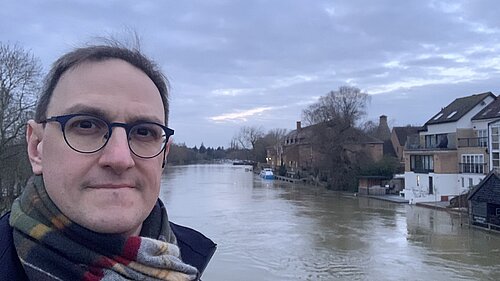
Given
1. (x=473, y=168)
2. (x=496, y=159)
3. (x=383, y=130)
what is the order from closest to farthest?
(x=496, y=159)
(x=473, y=168)
(x=383, y=130)

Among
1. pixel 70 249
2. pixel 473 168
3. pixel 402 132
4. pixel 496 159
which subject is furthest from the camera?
pixel 402 132

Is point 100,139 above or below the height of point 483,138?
below

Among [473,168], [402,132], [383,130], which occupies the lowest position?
[473,168]

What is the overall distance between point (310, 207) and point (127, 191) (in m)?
24.8

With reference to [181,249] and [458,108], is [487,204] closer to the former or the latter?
[458,108]

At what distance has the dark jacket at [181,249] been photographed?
3.13ft

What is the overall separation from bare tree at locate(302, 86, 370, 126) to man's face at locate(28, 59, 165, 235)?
3558 cm

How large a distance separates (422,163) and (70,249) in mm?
29515

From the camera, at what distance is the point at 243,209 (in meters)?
24.2

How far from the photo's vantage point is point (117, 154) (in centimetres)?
107

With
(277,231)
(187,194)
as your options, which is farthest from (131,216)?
(187,194)

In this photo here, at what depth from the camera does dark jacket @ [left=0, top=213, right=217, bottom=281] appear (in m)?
0.95

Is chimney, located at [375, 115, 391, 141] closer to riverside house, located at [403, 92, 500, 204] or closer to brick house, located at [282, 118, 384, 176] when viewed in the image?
brick house, located at [282, 118, 384, 176]

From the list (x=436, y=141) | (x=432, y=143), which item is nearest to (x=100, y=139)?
(x=436, y=141)
